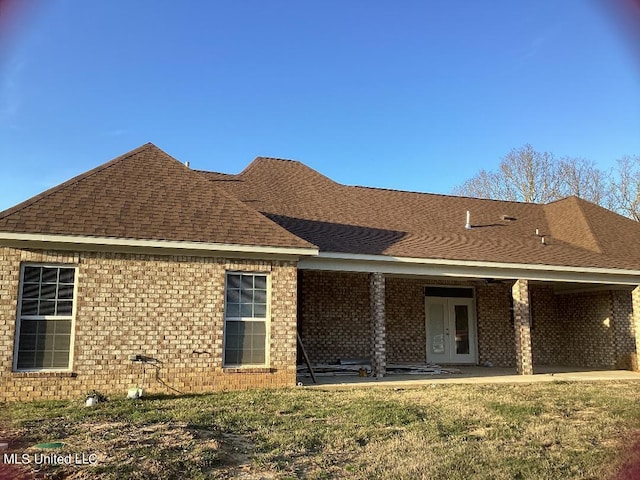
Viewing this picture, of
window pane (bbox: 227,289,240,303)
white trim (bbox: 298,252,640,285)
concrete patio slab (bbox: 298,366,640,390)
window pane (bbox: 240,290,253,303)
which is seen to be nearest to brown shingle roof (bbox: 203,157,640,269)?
white trim (bbox: 298,252,640,285)

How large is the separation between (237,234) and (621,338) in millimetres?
12844

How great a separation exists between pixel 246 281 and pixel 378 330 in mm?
3799

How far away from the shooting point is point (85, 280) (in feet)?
33.7

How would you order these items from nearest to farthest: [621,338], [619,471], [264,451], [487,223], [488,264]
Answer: [619,471] < [264,451] < [488,264] < [621,338] < [487,223]

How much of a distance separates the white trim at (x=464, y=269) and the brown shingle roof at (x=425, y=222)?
165 mm

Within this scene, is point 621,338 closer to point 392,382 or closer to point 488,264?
point 488,264

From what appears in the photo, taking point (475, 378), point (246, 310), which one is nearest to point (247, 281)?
point (246, 310)

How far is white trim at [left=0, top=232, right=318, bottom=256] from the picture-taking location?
973 centimetres

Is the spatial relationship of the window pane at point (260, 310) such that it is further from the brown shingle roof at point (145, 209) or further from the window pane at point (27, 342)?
the window pane at point (27, 342)

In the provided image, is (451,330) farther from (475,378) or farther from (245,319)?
(245,319)

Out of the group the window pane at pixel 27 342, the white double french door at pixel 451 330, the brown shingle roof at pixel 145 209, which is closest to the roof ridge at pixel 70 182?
the brown shingle roof at pixel 145 209

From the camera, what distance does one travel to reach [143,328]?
1047 centimetres

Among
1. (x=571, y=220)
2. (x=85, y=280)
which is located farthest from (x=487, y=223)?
(x=85, y=280)

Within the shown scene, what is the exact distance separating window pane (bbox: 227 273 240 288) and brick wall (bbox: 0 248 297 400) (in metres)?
0.22
